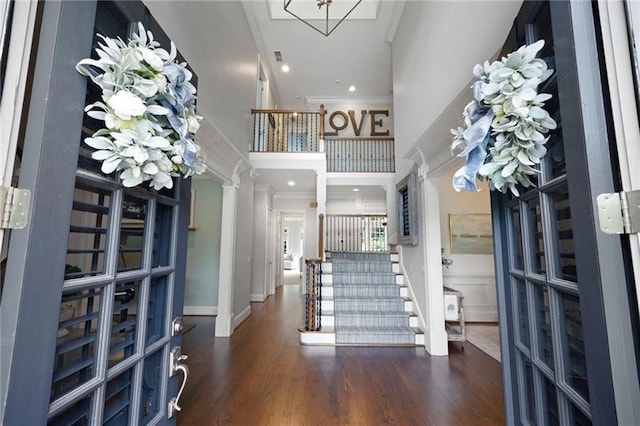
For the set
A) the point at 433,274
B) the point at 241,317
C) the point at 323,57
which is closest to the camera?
the point at 433,274

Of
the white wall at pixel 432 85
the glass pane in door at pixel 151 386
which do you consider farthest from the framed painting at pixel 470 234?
the glass pane in door at pixel 151 386

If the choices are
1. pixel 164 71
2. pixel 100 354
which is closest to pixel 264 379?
pixel 100 354

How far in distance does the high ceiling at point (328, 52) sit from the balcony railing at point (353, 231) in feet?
11.6

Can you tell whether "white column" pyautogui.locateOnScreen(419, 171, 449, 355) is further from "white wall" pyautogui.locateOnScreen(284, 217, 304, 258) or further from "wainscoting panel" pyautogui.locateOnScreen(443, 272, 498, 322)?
"white wall" pyautogui.locateOnScreen(284, 217, 304, 258)

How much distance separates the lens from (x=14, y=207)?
2.00 feet

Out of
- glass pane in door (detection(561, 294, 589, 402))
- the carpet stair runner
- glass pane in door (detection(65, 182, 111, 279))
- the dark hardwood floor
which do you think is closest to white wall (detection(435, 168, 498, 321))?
the carpet stair runner

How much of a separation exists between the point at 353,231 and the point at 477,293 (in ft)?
11.2

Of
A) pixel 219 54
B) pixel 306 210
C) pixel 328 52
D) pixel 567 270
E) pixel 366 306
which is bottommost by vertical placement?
pixel 366 306

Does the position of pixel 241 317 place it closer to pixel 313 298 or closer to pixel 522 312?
pixel 313 298

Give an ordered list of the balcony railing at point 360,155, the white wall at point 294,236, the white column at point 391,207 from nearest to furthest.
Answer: the white column at point 391,207, the balcony railing at point 360,155, the white wall at point 294,236

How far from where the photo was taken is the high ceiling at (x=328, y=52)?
5.22 m

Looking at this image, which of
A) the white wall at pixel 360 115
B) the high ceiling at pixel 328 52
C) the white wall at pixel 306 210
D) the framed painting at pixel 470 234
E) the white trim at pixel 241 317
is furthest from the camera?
the white wall at pixel 306 210

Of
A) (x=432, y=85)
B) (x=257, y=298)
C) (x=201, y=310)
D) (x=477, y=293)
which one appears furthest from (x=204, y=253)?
(x=477, y=293)

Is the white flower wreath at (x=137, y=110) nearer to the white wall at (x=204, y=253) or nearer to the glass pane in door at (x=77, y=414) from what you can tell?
the glass pane in door at (x=77, y=414)
